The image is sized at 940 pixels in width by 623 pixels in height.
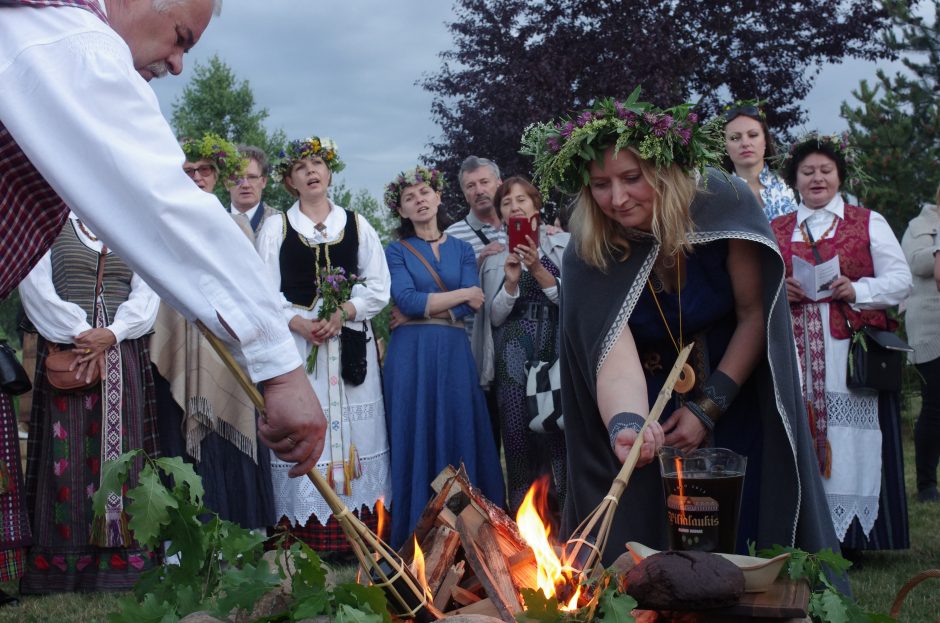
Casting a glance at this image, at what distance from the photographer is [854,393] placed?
17.4ft

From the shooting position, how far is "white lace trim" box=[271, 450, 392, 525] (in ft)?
19.7

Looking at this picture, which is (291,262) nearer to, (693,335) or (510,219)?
(510,219)

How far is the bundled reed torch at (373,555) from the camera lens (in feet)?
6.75

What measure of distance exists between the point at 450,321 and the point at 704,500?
3.70m

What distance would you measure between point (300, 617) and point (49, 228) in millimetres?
1017

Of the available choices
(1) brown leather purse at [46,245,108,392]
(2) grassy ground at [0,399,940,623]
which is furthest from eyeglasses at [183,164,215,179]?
(2) grassy ground at [0,399,940,623]

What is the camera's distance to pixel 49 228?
2215 millimetres

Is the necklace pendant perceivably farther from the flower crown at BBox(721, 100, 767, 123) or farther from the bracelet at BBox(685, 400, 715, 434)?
the flower crown at BBox(721, 100, 767, 123)

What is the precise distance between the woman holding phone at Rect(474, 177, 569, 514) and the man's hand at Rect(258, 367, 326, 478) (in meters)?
3.83

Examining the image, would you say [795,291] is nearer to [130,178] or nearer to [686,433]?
[686,433]

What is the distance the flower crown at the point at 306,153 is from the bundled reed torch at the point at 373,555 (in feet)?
14.1

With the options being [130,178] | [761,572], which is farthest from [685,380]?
[130,178]

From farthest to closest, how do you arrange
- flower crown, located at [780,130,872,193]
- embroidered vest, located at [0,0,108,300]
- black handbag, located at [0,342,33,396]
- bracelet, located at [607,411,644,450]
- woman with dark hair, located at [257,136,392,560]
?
woman with dark hair, located at [257,136,392,560] → flower crown, located at [780,130,872,193] → black handbag, located at [0,342,33,396] → bracelet, located at [607,411,644,450] → embroidered vest, located at [0,0,108,300]

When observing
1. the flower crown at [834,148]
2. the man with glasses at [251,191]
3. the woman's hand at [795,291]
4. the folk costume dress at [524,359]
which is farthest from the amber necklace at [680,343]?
the man with glasses at [251,191]
